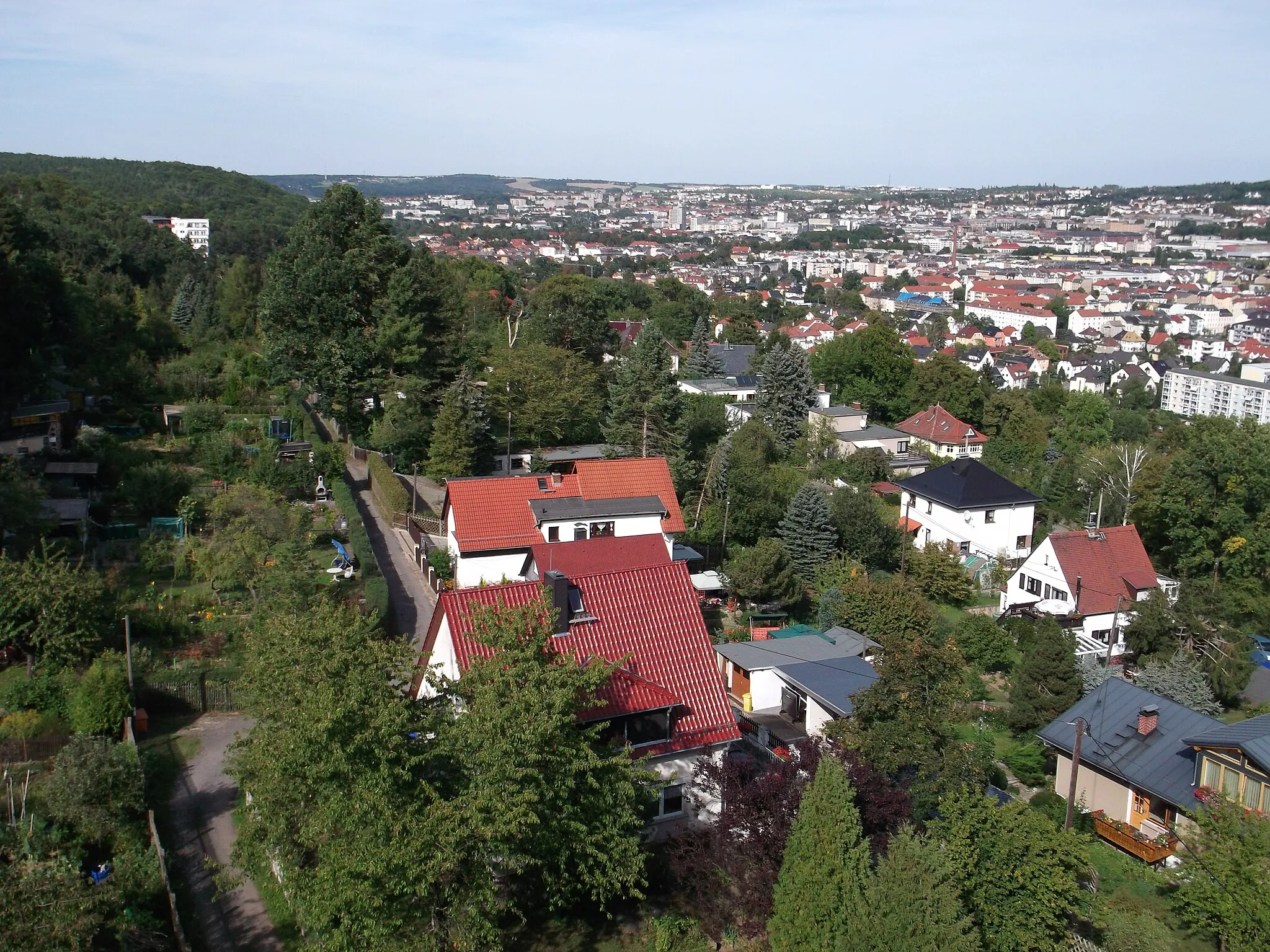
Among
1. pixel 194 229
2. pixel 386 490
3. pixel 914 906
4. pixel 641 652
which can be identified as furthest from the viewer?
pixel 194 229

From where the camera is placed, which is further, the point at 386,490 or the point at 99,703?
the point at 386,490

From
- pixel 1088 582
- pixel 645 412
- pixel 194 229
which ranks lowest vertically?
pixel 1088 582

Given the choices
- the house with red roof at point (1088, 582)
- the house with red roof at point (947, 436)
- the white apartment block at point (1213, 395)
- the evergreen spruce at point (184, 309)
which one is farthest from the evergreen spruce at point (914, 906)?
the white apartment block at point (1213, 395)

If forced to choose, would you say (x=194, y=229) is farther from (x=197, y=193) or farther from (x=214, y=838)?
(x=214, y=838)

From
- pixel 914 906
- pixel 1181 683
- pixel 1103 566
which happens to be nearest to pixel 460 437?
pixel 1103 566

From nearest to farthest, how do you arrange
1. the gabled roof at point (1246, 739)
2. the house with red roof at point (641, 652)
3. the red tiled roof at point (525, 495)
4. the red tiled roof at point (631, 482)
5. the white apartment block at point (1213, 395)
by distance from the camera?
the house with red roof at point (641, 652) < the gabled roof at point (1246, 739) < the red tiled roof at point (525, 495) < the red tiled roof at point (631, 482) < the white apartment block at point (1213, 395)

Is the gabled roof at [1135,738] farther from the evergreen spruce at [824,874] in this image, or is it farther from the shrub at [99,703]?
the shrub at [99,703]

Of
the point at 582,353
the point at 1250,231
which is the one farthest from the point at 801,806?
the point at 1250,231
